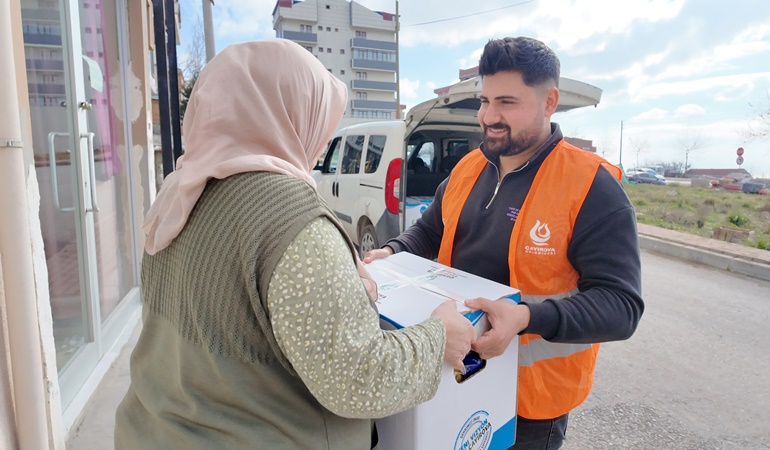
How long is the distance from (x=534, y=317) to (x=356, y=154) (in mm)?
→ 5412

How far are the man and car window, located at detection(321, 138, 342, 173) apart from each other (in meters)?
5.70

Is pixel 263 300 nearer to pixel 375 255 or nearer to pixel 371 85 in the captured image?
pixel 375 255

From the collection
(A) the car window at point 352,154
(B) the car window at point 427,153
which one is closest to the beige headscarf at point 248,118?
(A) the car window at point 352,154

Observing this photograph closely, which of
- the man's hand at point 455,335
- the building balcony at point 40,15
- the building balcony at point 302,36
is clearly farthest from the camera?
the building balcony at point 302,36

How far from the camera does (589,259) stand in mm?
1368

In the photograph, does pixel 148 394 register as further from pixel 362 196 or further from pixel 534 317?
pixel 362 196

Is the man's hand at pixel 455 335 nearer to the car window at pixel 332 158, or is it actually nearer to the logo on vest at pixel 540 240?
the logo on vest at pixel 540 240

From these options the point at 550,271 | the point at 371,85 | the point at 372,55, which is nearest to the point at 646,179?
the point at 371,85

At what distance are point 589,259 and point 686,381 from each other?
2.86 meters

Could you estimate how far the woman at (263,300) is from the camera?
84cm

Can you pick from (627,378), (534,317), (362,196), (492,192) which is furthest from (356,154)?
(534,317)

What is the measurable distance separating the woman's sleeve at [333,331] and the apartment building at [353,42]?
6796 cm

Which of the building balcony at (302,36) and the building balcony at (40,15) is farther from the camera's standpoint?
the building balcony at (302,36)

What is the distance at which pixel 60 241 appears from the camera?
2525 millimetres
